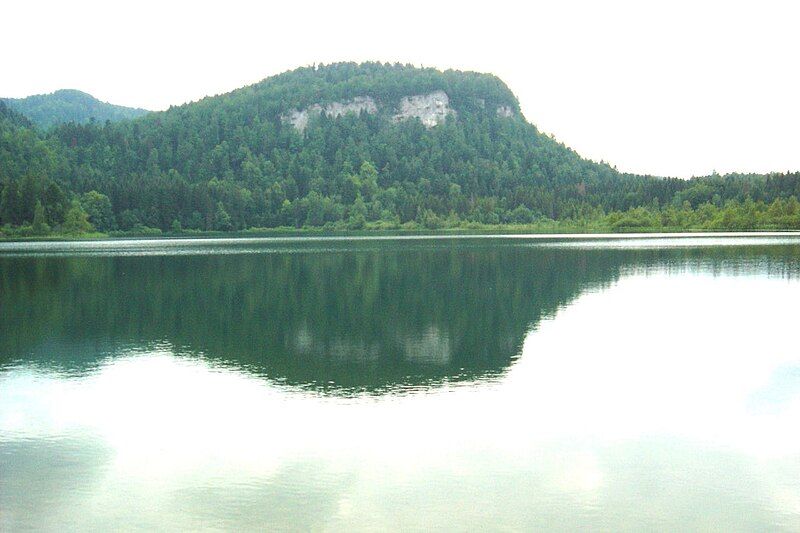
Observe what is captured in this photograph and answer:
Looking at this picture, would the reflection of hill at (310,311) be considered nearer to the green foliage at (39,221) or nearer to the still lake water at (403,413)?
the still lake water at (403,413)

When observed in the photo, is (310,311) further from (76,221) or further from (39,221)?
(76,221)

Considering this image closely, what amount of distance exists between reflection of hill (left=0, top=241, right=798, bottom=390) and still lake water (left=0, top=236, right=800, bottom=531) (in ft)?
0.68

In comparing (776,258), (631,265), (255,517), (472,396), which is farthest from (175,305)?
(776,258)

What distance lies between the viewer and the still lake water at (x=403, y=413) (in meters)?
13.3

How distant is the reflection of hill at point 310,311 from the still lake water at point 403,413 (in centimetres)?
21

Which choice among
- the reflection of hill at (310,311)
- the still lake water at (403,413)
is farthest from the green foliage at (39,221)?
the still lake water at (403,413)

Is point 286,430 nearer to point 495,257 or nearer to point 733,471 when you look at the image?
point 733,471

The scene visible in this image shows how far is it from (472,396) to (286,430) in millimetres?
5259

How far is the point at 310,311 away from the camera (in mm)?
37656

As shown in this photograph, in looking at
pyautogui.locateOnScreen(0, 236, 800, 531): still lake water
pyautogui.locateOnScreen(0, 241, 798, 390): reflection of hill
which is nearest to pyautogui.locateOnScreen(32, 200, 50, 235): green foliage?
pyautogui.locateOnScreen(0, 241, 798, 390): reflection of hill

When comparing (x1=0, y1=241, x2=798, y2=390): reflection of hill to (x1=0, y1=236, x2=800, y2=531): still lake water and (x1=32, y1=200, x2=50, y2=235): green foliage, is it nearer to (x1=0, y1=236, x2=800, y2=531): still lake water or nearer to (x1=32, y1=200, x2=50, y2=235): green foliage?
(x1=0, y1=236, x2=800, y2=531): still lake water

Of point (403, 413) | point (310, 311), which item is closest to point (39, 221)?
point (310, 311)

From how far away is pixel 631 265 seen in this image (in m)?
63.7

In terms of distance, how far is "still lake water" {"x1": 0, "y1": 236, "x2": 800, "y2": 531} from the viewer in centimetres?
1329
